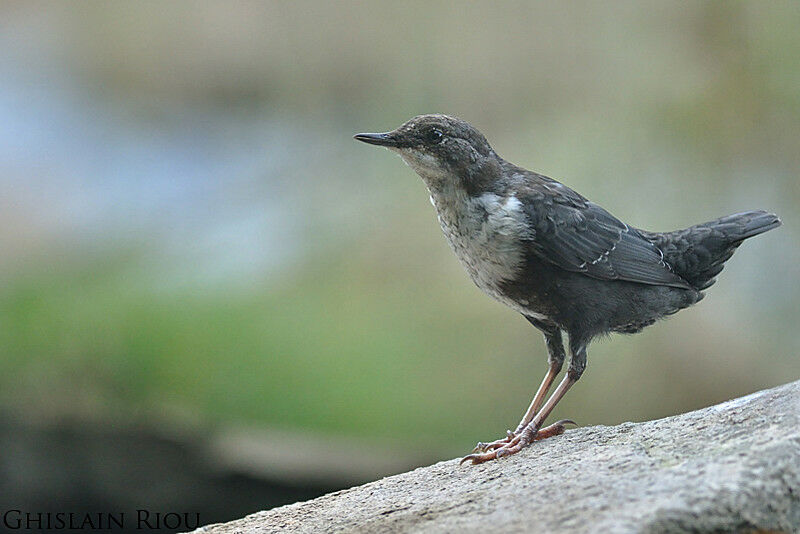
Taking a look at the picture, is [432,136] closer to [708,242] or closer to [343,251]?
[708,242]

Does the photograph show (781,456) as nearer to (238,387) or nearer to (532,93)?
(238,387)

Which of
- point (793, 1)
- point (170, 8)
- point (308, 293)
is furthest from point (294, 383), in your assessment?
point (170, 8)

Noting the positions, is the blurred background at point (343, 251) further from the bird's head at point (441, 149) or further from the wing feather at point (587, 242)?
the bird's head at point (441, 149)

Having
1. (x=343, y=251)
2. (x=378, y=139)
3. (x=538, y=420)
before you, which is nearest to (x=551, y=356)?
(x=538, y=420)

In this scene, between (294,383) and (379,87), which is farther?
(379,87)

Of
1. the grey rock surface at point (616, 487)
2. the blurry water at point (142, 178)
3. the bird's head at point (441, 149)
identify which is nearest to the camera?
the grey rock surface at point (616, 487)

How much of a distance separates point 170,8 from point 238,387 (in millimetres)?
6046

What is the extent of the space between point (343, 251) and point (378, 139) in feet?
15.6

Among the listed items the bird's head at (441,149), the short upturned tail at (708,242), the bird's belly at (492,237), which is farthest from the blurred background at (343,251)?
the bird's head at (441,149)

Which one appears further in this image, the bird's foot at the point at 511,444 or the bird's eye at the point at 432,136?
the bird's foot at the point at 511,444

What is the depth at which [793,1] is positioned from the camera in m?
7.71

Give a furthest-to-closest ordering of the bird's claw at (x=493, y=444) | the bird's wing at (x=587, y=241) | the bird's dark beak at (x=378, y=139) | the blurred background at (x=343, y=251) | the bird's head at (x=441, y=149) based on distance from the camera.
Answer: the blurred background at (x=343, y=251)
the bird's claw at (x=493, y=444)
the bird's wing at (x=587, y=241)
the bird's head at (x=441, y=149)
the bird's dark beak at (x=378, y=139)

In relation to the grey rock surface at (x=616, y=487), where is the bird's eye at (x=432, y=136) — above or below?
above

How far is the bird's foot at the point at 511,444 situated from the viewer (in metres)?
4.10
